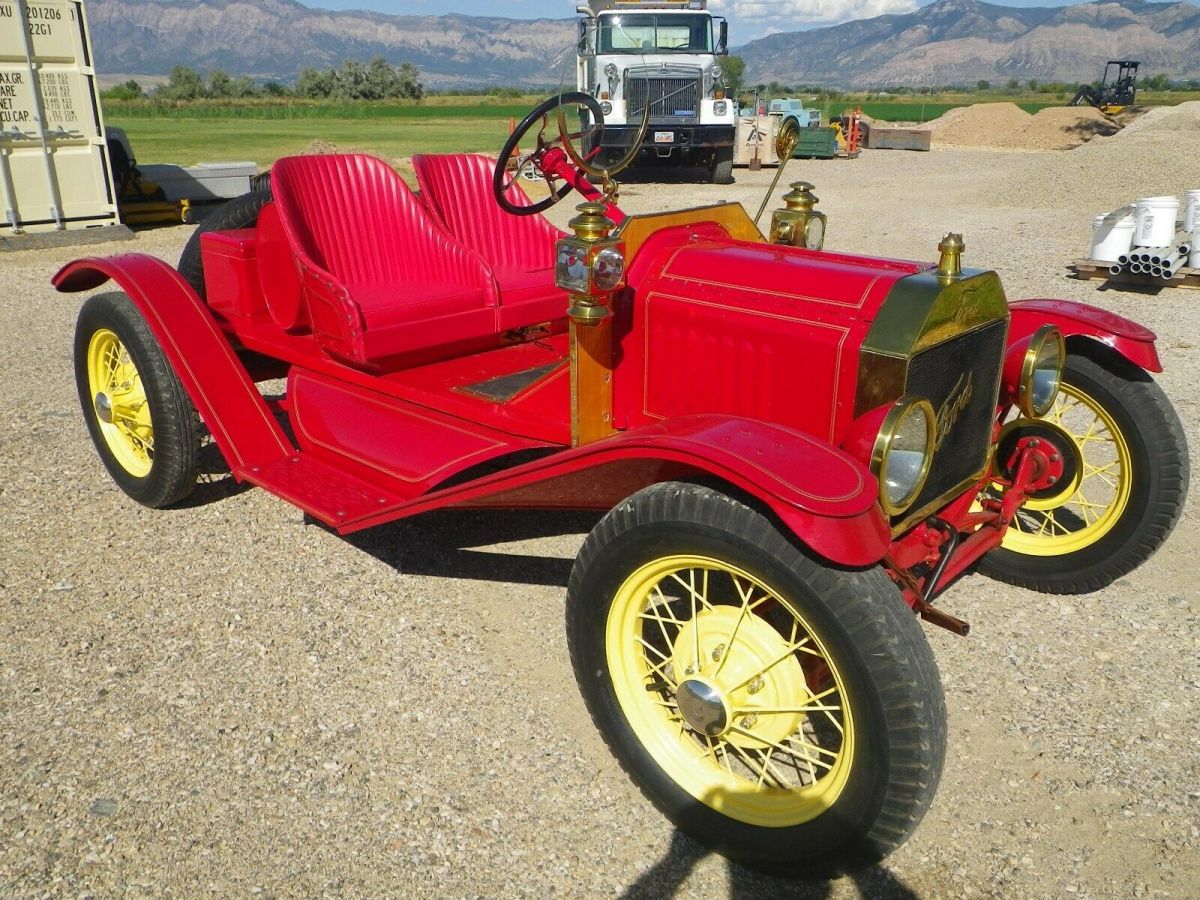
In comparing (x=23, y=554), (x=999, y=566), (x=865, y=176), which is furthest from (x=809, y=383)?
(x=865, y=176)

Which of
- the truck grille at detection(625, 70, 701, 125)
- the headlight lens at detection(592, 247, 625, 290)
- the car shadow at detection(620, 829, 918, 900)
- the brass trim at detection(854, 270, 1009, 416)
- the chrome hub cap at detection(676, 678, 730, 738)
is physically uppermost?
the truck grille at detection(625, 70, 701, 125)

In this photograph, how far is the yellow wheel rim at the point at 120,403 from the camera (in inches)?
155

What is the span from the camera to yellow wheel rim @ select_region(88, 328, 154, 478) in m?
3.94

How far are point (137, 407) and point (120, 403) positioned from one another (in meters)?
0.09

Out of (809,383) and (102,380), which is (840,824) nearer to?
(809,383)

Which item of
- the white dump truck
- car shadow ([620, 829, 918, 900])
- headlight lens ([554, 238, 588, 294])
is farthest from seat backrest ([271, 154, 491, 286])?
the white dump truck

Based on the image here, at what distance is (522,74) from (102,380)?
2.29 metres

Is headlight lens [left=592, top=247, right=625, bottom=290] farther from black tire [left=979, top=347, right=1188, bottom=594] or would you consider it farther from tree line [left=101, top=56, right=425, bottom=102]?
tree line [left=101, top=56, right=425, bottom=102]

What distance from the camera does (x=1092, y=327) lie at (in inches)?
117

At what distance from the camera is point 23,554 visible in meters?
Result: 3.60

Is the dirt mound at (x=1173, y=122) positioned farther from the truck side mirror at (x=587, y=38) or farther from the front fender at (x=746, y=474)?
the front fender at (x=746, y=474)

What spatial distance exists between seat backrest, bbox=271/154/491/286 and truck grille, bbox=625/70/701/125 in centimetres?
1118

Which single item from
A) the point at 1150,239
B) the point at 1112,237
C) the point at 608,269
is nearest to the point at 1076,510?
the point at 608,269

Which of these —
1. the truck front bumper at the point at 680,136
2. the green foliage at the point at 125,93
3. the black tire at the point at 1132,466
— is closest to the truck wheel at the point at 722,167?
the truck front bumper at the point at 680,136
